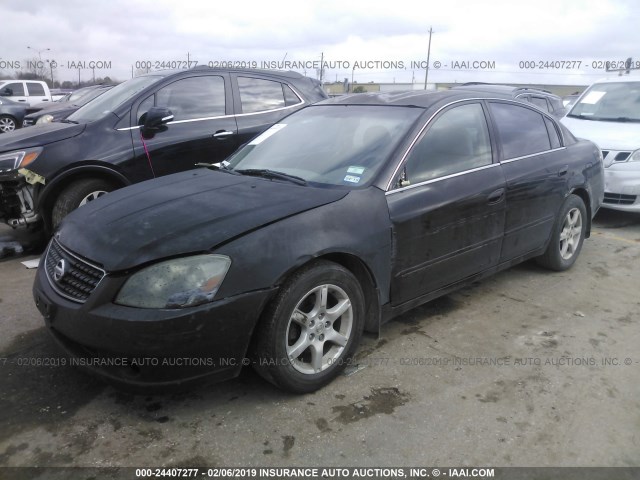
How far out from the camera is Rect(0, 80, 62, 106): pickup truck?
1977 centimetres

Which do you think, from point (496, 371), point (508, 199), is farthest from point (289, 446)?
point (508, 199)

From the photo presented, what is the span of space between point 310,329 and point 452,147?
168 cm

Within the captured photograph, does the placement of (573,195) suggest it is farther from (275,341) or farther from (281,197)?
(275,341)

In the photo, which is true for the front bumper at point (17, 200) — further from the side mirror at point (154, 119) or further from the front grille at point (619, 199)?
the front grille at point (619, 199)

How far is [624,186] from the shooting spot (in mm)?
6355

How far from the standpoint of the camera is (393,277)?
3.13 metres

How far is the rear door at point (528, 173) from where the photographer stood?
396cm

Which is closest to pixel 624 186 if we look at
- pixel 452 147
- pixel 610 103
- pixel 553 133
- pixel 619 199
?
pixel 619 199

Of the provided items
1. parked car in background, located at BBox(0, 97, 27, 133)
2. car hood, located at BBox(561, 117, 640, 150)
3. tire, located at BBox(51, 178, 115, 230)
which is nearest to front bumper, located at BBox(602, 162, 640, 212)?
car hood, located at BBox(561, 117, 640, 150)

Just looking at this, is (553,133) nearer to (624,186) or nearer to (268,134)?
(624,186)

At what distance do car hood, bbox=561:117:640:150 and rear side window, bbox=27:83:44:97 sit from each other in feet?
65.5

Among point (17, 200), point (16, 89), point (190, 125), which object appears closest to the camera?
point (17, 200)

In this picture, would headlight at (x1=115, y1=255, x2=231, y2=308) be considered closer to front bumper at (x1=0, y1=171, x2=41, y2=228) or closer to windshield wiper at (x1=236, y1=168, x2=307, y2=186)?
windshield wiper at (x1=236, y1=168, x2=307, y2=186)

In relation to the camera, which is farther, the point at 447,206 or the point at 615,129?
the point at 615,129
